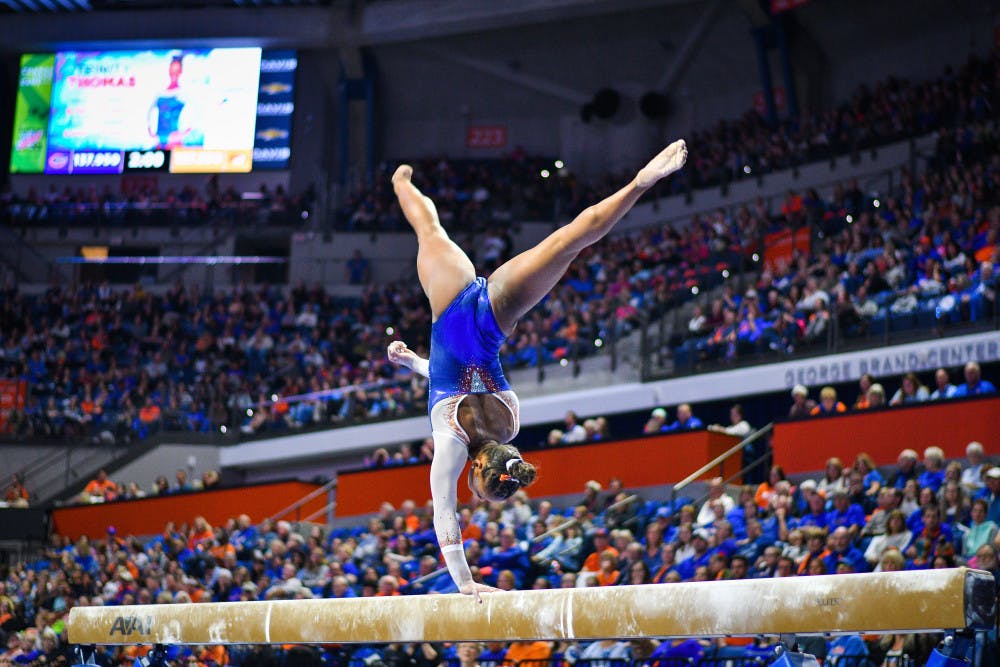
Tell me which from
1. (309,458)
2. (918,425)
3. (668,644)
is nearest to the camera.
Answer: (668,644)

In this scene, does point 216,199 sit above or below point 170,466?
above

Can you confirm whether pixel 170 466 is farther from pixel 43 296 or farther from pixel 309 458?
pixel 43 296

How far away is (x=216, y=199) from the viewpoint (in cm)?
3222

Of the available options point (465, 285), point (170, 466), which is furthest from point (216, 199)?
point (465, 285)

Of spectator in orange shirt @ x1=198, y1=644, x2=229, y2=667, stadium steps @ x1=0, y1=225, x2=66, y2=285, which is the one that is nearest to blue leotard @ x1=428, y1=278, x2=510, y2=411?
spectator in orange shirt @ x1=198, y1=644, x2=229, y2=667

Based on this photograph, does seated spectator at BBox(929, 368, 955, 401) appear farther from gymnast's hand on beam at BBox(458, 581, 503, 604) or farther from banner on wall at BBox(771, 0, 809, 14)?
banner on wall at BBox(771, 0, 809, 14)

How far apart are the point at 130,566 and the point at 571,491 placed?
661 cm

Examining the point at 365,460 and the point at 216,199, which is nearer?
the point at 365,460

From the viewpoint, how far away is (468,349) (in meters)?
6.41

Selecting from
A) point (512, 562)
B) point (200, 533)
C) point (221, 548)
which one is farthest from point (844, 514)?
point (200, 533)

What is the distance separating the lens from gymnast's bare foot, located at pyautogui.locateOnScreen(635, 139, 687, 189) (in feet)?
18.7

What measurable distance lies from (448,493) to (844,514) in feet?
20.0

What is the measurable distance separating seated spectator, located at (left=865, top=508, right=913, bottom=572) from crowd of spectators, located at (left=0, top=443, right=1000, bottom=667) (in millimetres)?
15

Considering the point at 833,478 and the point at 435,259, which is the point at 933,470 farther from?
the point at 435,259
